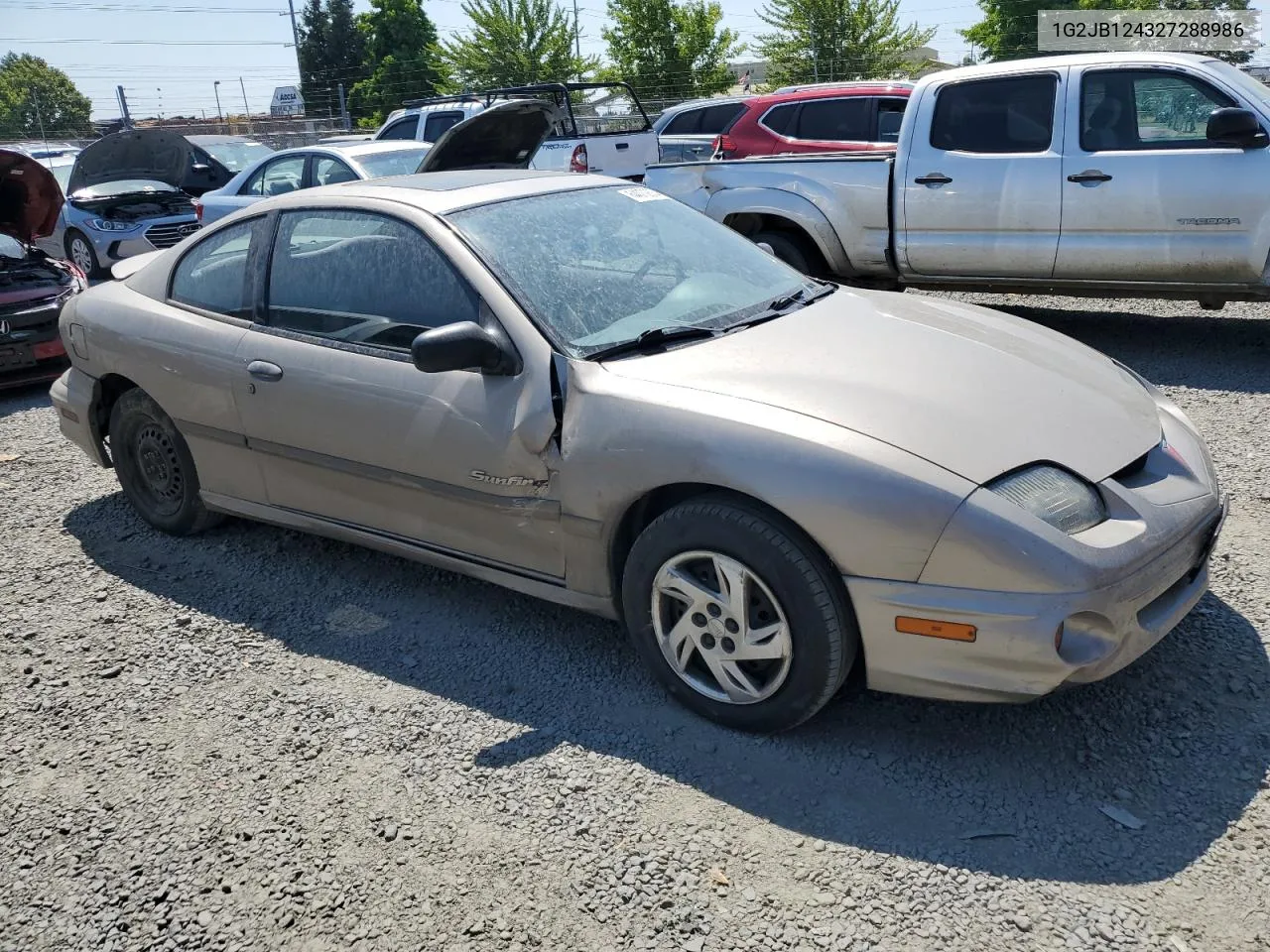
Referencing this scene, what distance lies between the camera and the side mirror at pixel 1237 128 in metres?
6.21

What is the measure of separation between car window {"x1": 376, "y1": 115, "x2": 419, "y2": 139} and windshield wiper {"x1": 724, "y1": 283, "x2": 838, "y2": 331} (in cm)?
1084

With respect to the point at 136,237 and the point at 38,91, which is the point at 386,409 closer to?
the point at 136,237

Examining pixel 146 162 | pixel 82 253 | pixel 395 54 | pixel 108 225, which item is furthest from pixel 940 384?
pixel 395 54

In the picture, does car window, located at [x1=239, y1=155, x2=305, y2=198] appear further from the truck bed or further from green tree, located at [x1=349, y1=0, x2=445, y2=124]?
Answer: green tree, located at [x1=349, y1=0, x2=445, y2=124]

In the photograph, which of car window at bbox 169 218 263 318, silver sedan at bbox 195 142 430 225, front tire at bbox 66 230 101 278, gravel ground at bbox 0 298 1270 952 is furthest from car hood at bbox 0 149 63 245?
front tire at bbox 66 230 101 278

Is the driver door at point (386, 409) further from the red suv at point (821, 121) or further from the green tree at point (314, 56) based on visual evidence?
the green tree at point (314, 56)

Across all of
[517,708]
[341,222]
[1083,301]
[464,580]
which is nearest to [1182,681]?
[517,708]

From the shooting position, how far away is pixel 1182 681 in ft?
10.5

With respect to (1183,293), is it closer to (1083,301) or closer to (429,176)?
(1083,301)

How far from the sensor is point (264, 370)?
3.99m

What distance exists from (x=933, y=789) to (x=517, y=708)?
1.30 metres

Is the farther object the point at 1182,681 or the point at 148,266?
the point at 148,266

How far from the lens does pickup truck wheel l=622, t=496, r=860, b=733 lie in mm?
2828

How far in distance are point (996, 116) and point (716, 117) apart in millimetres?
7947
